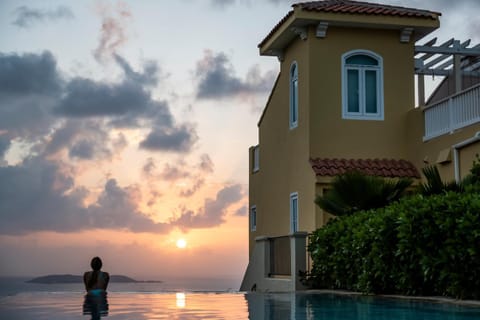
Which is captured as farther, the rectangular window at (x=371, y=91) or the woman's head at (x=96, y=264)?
the rectangular window at (x=371, y=91)

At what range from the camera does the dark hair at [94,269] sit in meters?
15.5

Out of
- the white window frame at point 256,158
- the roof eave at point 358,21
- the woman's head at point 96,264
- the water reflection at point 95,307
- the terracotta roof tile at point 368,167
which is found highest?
the roof eave at point 358,21

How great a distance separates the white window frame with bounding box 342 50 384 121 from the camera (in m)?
22.3

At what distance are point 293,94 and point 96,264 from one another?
10334 mm

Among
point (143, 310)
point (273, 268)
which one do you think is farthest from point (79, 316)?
point (273, 268)

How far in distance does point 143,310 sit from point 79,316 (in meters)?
1.28

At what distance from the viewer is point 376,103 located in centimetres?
2261

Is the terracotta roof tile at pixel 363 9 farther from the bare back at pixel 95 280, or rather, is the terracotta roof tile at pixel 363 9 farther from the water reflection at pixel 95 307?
the water reflection at pixel 95 307

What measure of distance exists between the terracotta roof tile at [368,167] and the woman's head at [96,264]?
293 inches

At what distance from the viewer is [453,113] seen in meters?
19.7

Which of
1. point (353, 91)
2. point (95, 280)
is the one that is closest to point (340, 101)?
point (353, 91)

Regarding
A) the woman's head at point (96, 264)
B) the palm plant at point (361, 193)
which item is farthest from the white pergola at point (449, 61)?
the woman's head at point (96, 264)

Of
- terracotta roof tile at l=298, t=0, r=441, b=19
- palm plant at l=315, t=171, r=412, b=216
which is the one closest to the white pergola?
terracotta roof tile at l=298, t=0, r=441, b=19

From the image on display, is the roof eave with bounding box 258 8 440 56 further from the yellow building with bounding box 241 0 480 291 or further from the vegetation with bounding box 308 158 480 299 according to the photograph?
the vegetation with bounding box 308 158 480 299
